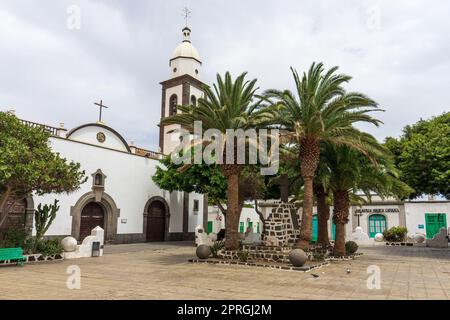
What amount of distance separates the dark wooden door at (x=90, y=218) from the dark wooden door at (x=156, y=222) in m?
4.66

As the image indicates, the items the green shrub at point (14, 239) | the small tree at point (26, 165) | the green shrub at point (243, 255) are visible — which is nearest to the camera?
the small tree at point (26, 165)

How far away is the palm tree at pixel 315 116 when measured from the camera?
644 inches

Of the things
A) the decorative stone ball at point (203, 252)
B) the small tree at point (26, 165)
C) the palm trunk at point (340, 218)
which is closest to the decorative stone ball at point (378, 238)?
the palm trunk at point (340, 218)

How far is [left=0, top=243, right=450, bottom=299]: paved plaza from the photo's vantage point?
9.14 metres

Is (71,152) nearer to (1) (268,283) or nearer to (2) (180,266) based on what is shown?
(2) (180,266)

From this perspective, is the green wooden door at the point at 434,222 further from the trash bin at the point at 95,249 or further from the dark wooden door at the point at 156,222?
the trash bin at the point at 95,249

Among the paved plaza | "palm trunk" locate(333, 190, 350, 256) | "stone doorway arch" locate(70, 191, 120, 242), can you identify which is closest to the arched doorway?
"stone doorway arch" locate(70, 191, 120, 242)

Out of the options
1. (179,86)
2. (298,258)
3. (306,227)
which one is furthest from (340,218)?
(179,86)

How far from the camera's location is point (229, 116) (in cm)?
1752

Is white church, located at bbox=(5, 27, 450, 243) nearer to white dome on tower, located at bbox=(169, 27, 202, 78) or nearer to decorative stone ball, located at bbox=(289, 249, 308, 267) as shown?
white dome on tower, located at bbox=(169, 27, 202, 78)

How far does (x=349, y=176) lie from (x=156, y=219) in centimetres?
1780

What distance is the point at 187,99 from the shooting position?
108 feet

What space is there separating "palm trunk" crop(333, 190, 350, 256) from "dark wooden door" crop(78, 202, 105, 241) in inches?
651
